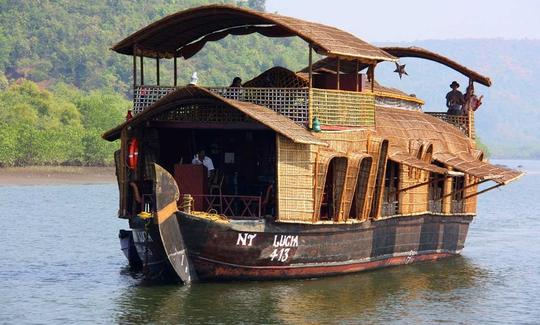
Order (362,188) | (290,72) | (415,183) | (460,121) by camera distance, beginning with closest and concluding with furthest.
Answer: (362,188) → (290,72) → (415,183) → (460,121)

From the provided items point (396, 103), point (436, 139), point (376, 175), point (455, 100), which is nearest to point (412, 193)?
point (436, 139)

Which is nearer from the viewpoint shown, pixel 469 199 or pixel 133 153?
pixel 133 153

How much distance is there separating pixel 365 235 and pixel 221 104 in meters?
3.74

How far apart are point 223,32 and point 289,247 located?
4483 mm

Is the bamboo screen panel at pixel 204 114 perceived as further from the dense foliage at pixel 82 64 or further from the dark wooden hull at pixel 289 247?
the dense foliage at pixel 82 64

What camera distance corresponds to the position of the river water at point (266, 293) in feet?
58.8

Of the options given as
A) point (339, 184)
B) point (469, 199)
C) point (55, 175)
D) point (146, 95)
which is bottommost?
point (55, 175)

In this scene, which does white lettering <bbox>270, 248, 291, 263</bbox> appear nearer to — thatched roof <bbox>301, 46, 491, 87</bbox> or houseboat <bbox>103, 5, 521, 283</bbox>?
houseboat <bbox>103, 5, 521, 283</bbox>

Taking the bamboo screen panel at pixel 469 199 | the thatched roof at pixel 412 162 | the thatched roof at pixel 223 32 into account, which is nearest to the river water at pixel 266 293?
the bamboo screen panel at pixel 469 199

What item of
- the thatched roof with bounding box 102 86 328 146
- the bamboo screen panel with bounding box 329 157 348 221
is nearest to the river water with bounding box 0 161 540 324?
the bamboo screen panel with bounding box 329 157 348 221

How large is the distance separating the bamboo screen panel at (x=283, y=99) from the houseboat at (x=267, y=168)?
22mm

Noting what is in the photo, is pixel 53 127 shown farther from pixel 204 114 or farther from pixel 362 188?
pixel 204 114

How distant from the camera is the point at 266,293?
19.3 meters

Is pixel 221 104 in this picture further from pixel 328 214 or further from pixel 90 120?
pixel 90 120
